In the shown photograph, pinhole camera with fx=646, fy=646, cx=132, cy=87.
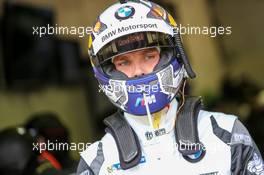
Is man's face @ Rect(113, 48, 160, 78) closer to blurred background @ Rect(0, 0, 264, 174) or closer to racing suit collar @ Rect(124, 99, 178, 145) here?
racing suit collar @ Rect(124, 99, 178, 145)

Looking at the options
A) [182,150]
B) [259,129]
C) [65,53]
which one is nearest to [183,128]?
[182,150]

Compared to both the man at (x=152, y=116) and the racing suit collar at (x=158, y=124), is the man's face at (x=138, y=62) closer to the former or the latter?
the man at (x=152, y=116)

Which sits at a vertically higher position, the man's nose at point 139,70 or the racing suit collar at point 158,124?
the man's nose at point 139,70

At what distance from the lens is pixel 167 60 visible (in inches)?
65.2

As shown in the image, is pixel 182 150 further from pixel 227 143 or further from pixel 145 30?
pixel 145 30

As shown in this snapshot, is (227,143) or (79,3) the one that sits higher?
(79,3)

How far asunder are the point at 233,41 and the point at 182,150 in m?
4.12

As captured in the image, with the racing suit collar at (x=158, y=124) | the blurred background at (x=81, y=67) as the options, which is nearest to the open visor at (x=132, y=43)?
the racing suit collar at (x=158, y=124)

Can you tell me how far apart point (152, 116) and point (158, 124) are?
3 centimetres

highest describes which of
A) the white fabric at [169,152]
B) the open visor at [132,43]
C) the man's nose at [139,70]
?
the open visor at [132,43]

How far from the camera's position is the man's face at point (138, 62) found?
1627mm

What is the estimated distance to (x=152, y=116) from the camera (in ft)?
5.41

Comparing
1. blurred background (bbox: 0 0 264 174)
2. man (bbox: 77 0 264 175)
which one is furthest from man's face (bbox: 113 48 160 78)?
blurred background (bbox: 0 0 264 174)

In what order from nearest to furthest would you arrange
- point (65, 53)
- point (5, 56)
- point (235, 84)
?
point (5, 56) < point (65, 53) < point (235, 84)
